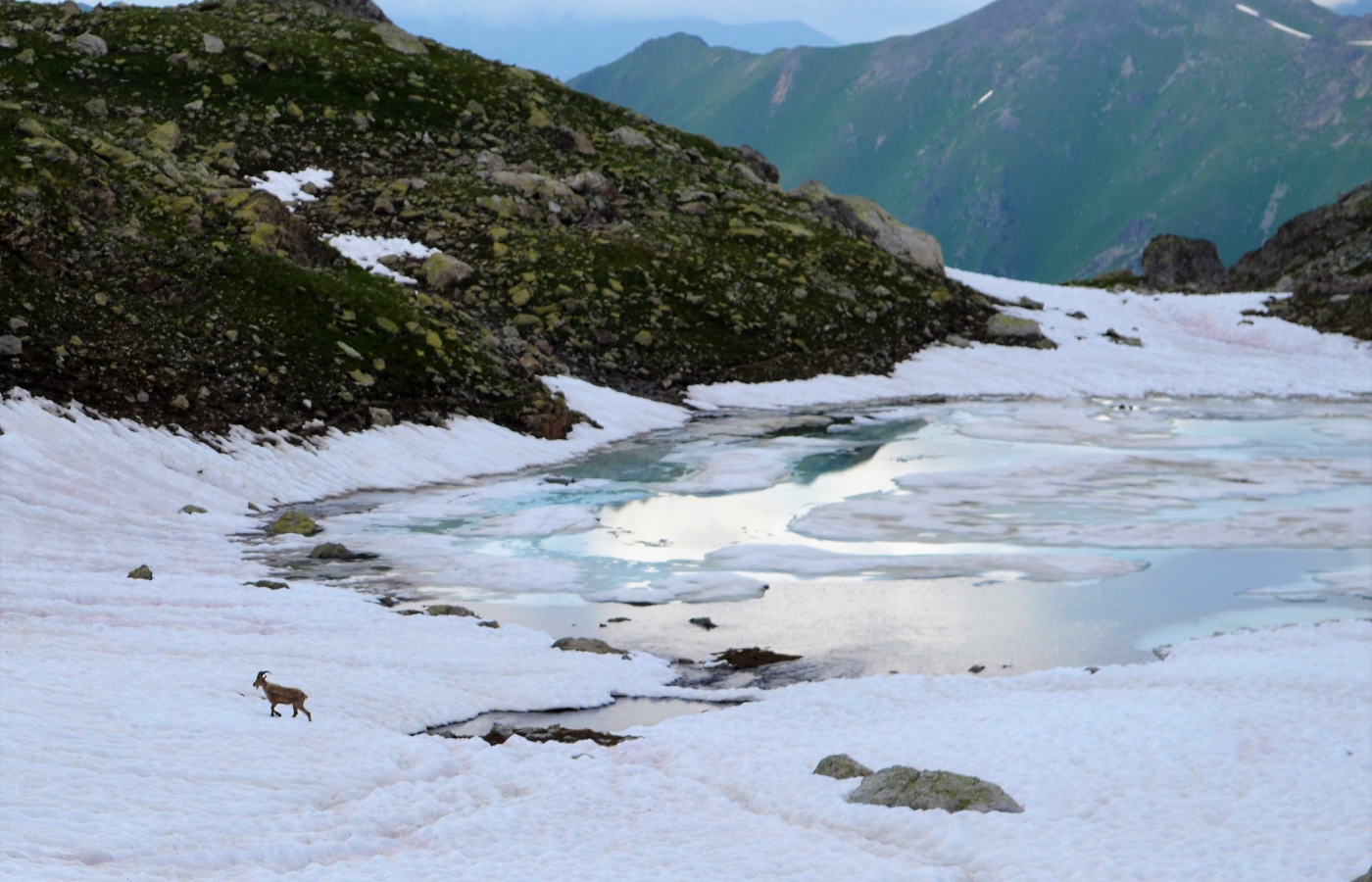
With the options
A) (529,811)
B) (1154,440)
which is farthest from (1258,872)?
(1154,440)

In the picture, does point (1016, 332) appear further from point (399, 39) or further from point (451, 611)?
point (451, 611)

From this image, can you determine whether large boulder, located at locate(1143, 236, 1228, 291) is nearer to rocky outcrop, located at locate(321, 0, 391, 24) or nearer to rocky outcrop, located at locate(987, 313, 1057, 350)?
rocky outcrop, located at locate(987, 313, 1057, 350)

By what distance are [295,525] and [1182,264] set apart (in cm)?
10626

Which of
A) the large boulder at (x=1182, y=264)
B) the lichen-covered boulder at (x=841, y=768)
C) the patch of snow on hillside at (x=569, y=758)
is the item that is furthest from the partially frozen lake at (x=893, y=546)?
the large boulder at (x=1182, y=264)

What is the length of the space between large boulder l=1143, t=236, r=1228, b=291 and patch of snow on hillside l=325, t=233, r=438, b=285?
80.9m

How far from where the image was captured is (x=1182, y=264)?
113 meters

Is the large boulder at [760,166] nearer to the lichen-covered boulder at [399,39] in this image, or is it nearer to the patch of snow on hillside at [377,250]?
the lichen-covered boulder at [399,39]

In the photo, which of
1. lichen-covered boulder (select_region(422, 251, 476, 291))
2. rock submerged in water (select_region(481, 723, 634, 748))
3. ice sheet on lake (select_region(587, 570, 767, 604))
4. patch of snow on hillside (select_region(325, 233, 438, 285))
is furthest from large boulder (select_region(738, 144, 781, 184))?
rock submerged in water (select_region(481, 723, 634, 748))

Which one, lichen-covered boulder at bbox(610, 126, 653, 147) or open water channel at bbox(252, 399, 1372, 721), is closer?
open water channel at bbox(252, 399, 1372, 721)

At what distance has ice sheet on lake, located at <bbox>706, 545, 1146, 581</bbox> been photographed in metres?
22.2

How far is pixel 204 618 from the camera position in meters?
17.0

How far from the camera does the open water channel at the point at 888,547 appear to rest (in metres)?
18.6

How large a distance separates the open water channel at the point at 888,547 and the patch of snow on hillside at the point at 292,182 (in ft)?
80.0

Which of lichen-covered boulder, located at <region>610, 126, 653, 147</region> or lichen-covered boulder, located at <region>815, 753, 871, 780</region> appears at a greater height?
lichen-covered boulder, located at <region>610, 126, 653, 147</region>
